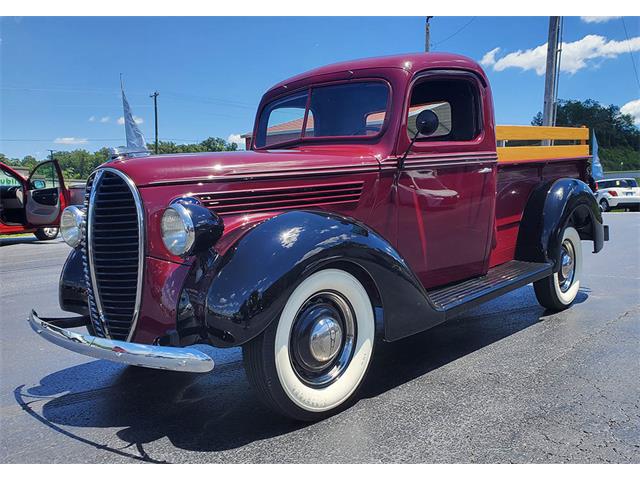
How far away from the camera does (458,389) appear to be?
121 inches

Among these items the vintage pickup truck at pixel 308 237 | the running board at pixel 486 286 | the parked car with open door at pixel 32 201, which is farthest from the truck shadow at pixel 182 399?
the parked car with open door at pixel 32 201

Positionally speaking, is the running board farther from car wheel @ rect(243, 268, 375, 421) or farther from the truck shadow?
car wheel @ rect(243, 268, 375, 421)

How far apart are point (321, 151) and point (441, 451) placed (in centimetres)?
196

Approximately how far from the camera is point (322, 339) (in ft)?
8.82

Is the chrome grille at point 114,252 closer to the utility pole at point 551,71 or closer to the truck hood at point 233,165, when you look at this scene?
the truck hood at point 233,165

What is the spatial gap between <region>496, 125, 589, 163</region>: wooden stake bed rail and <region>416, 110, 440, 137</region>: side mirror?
1.26 m

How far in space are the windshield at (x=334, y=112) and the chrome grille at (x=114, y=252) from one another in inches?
62.0

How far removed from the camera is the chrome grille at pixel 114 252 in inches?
104

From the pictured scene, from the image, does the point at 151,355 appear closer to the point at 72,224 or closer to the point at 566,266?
the point at 72,224

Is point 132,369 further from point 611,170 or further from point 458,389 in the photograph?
point 611,170

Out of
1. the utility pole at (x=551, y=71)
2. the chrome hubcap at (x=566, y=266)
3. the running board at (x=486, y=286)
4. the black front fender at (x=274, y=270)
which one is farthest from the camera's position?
the utility pole at (x=551, y=71)

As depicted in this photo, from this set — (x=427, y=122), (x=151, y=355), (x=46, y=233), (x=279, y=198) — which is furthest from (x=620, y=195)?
(x=151, y=355)

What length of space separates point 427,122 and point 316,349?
5.07 ft

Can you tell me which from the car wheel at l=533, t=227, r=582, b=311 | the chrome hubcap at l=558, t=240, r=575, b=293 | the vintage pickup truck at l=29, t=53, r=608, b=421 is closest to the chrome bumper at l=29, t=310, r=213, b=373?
the vintage pickup truck at l=29, t=53, r=608, b=421
